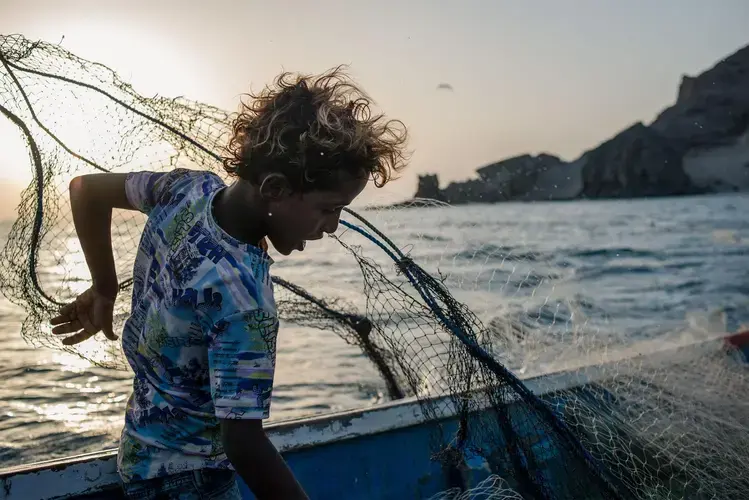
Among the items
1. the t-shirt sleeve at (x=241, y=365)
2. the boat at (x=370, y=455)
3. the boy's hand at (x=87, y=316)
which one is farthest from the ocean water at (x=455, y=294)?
the t-shirt sleeve at (x=241, y=365)

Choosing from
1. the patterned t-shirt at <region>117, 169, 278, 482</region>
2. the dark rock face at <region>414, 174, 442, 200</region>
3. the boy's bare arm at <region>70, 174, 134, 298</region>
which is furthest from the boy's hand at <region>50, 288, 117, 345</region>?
the dark rock face at <region>414, 174, 442, 200</region>

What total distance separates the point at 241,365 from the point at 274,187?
0.39 meters

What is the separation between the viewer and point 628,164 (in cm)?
5616

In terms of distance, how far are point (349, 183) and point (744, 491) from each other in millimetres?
2754

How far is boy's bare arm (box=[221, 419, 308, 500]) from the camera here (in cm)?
134

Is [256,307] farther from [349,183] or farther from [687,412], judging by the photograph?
[687,412]

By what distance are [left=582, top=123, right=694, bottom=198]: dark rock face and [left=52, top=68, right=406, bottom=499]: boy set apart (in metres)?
57.0

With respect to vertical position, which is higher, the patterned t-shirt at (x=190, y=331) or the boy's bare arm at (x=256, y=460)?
the patterned t-shirt at (x=190, y=331)

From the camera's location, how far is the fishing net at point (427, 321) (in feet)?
8.91

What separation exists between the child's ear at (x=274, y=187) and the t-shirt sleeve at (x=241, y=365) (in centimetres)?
27

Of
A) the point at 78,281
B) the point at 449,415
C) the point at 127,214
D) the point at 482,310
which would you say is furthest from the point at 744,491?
the point at 78,281

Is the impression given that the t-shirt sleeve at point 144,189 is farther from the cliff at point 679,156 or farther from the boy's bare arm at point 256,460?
the cliff at point 679,156

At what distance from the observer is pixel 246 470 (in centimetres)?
136

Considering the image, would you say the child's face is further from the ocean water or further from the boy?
the ocean water
